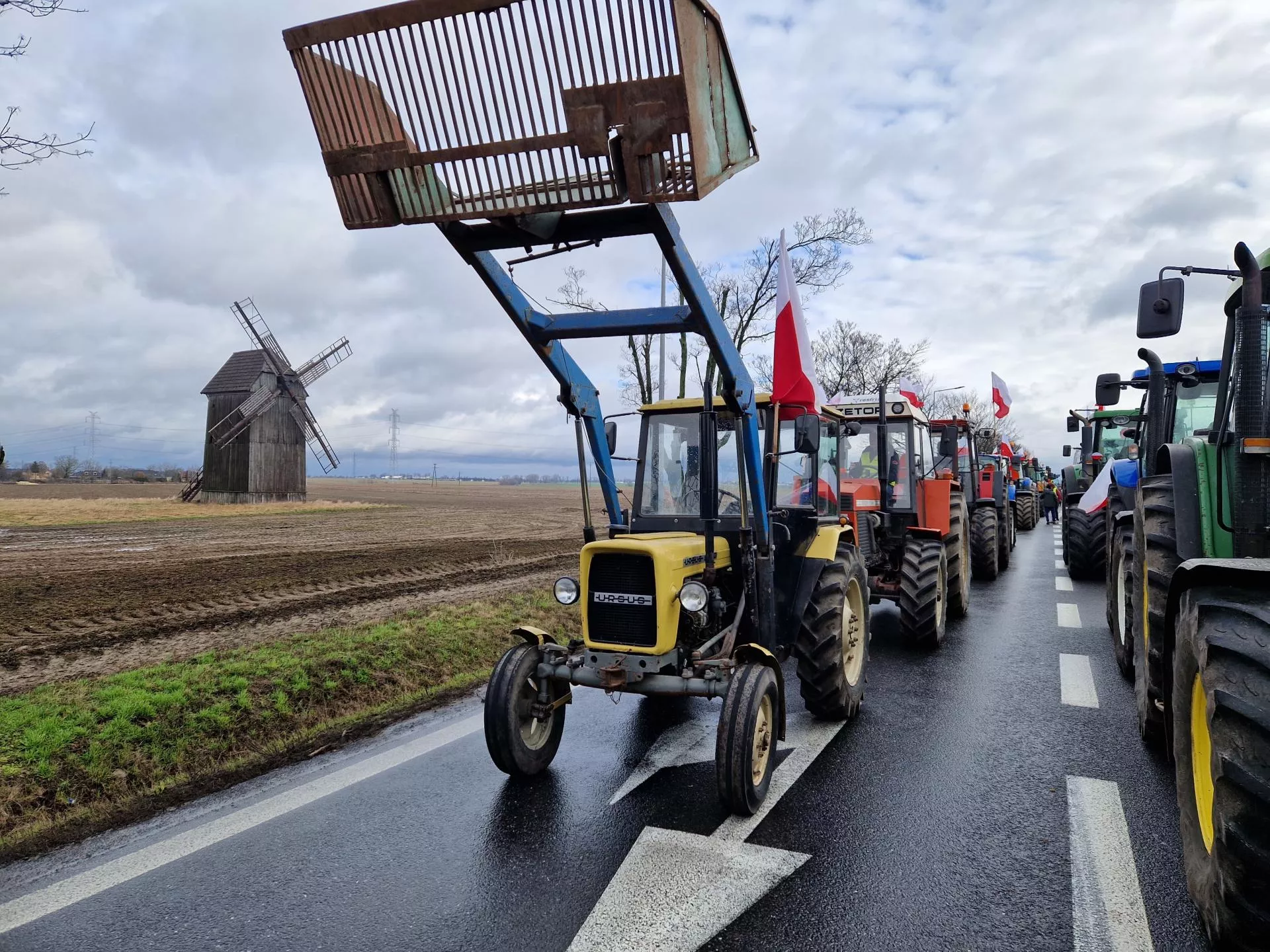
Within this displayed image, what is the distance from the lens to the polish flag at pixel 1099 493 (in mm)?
8797

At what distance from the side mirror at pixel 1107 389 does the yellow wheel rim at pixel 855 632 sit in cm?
269

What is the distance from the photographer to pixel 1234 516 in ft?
12.1

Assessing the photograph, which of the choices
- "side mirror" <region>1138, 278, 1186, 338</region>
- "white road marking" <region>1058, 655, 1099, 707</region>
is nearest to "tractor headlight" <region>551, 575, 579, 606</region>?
"side mirror" <region>1138, 278, 1186, 338</region>

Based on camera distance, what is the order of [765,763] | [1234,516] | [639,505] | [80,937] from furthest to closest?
[639,505] → [765,763] → [1234,516] → [80,937]

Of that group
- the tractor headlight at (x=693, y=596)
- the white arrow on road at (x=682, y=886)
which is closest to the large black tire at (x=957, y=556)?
the tractor headlight at (x=693, y=596)

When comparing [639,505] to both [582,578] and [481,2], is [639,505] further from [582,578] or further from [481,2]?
[481,2]

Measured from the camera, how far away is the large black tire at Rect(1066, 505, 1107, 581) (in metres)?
11.8

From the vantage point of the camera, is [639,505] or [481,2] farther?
[639,505]

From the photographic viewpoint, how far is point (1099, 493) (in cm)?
938

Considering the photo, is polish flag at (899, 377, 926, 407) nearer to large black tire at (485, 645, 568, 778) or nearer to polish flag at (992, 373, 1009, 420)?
polish flag at (992, 373, 1009, 420)

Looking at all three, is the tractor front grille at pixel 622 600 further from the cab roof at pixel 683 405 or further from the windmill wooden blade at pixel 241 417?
the windmill wooden blade at pixel 241 417

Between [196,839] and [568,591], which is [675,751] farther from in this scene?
[196,839]

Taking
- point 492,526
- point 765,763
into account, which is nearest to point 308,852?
point 765,763

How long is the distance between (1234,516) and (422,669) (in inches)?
222
